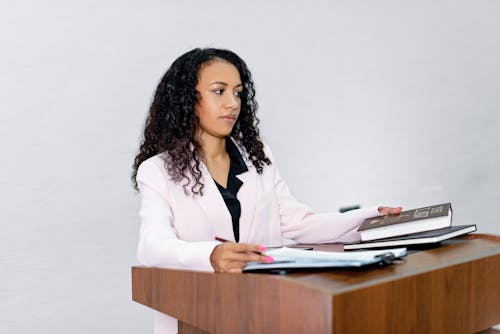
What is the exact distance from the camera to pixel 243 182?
1961mm

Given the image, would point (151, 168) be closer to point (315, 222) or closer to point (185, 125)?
point (185, 125)

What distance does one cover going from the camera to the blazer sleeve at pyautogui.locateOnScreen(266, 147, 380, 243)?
1.84 meters

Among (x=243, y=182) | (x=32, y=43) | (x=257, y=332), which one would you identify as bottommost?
(x=257, y=332)

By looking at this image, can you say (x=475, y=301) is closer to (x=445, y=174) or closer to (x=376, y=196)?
(x=376, y=196)

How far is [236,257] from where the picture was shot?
1.23m

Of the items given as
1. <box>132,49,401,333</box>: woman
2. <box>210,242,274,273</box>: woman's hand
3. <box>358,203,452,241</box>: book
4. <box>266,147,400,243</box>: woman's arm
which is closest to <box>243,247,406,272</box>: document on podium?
<box>210,242,274,273</box>: woman's hand

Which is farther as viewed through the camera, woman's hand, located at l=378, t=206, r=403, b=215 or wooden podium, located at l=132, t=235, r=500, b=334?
woman's hand, located at l=378, t=206, r=403, b=215

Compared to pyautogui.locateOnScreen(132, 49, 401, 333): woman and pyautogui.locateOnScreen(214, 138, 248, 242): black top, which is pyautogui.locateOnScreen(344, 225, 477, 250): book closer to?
pyautogui.locateOnScreen(132, 49, 401, 333): woman

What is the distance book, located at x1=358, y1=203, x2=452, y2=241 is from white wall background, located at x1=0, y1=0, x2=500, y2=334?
5.48ft

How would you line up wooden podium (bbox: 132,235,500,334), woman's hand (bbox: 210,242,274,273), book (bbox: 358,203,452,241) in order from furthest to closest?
book (bbox: 358,203,452,241) < woman's hand (bbox: 210,242,274,273) < wooden podium (bbox: 132,235,500,334)

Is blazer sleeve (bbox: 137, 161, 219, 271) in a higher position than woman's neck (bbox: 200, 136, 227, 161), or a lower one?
lower

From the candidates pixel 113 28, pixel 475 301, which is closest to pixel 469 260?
pixel 475 301

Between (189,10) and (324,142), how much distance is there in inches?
44.3

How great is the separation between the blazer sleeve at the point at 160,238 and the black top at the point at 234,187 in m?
0.20
